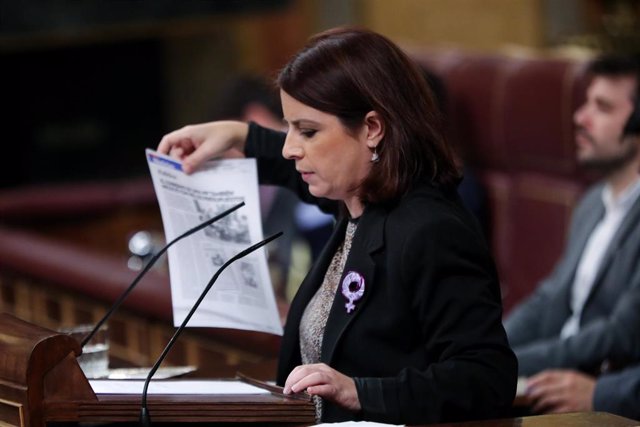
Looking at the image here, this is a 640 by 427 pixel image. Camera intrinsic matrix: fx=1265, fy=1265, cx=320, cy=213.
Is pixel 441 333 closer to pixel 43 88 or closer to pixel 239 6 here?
pixel 239 6

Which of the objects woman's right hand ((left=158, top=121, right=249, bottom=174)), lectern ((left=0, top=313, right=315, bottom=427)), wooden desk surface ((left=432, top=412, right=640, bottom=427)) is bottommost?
wooden desk surface ((left=432, top=412, right=640, bottom=427))

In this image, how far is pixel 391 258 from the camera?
1.77 metres

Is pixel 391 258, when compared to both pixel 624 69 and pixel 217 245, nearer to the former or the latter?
pixel 217 245

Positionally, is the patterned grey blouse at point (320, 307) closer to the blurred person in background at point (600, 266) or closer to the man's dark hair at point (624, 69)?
the blurred person in background at point (600, 266)

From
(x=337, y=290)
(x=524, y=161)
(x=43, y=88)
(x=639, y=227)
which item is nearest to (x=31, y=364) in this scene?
(x=337, y=290)

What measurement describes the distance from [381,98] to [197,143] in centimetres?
41

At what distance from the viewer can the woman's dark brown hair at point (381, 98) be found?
1777 mm

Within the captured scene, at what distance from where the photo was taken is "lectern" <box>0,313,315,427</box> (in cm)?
171

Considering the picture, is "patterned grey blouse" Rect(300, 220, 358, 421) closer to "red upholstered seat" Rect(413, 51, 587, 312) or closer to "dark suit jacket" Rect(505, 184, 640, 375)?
"dark suit jacket" Rect(505, 184, 640, 375)

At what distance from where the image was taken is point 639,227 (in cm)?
296

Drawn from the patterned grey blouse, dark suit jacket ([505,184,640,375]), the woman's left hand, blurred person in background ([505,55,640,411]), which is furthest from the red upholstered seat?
the woman's left hand

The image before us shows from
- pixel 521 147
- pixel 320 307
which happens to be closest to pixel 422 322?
pixel 320 307

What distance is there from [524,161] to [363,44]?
92.7 inches

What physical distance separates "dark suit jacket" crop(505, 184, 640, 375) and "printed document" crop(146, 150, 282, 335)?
104 cm
